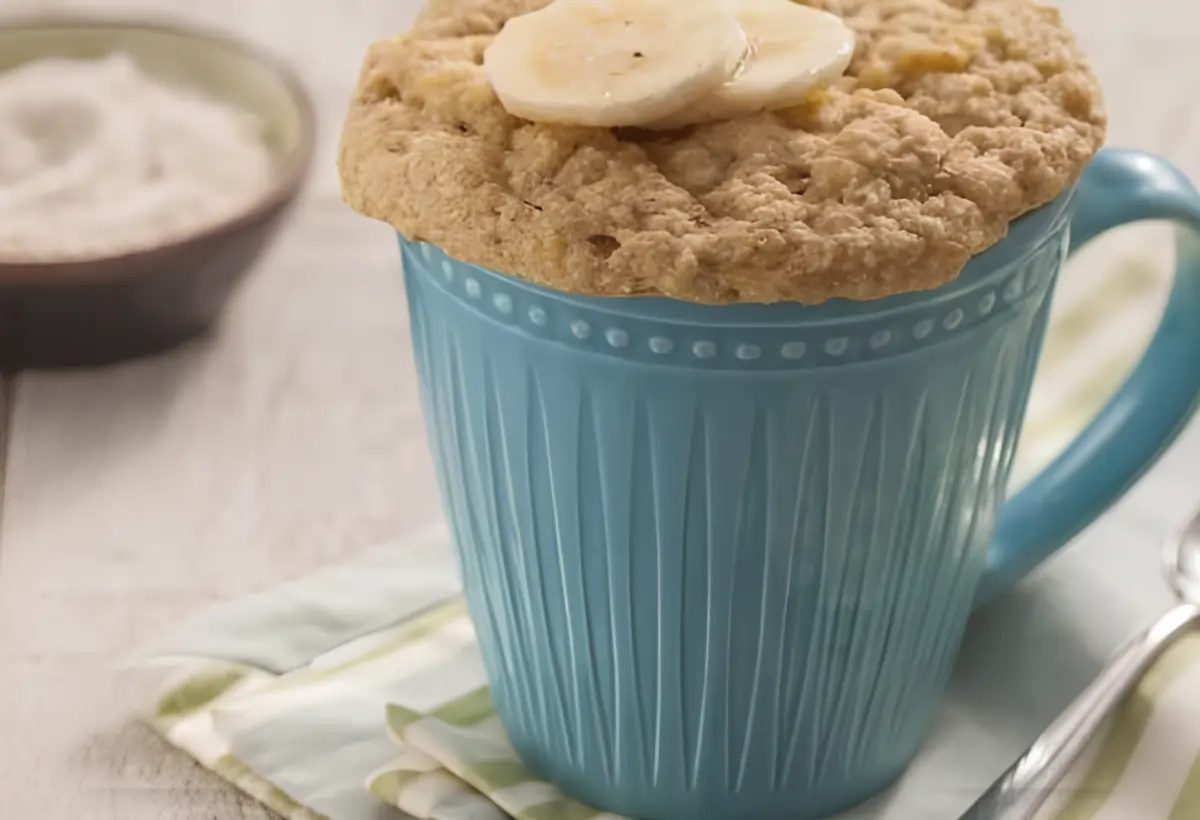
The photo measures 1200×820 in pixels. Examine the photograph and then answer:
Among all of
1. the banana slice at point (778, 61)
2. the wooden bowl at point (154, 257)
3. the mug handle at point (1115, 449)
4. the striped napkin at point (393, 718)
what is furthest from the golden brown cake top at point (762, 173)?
the wooden bowl at point (154, 257)

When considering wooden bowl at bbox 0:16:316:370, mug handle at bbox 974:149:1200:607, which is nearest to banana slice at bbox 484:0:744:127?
mug handle at bbox 974:149:1200:607

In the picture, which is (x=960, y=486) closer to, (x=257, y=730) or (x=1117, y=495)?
(x=1117, y=495)

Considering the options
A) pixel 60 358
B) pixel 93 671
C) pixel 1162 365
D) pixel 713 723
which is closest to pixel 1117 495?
pixel 1162 365

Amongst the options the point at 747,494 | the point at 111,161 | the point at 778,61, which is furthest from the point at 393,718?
the point at 111,161

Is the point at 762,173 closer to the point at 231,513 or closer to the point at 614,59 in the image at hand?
the point at 614,59

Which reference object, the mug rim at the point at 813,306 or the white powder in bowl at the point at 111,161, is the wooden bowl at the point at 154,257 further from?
the mug rim at the point at 813,306

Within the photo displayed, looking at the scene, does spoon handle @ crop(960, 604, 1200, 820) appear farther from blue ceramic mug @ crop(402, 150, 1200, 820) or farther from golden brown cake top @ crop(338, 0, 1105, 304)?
golden brown cake top @ crop(338, 0, 1105, 304)
